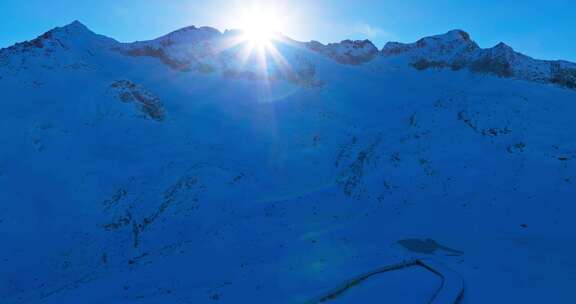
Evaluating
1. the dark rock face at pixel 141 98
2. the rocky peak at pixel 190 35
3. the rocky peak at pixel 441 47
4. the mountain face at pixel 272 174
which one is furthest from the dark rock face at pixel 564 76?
the rocky peak at pixel 190 35

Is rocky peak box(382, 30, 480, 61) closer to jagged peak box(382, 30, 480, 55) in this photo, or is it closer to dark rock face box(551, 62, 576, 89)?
jagged peak box(382, 30, 480, 55)

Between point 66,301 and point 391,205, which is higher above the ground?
point 391,205

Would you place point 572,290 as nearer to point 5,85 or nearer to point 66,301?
point 66,301

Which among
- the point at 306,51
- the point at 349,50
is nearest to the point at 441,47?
the point at 349,50

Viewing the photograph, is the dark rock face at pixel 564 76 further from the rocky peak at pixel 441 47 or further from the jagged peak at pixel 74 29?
the jagged peak at pixel 74 29

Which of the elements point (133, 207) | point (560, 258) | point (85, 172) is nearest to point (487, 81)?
point (560, 258)

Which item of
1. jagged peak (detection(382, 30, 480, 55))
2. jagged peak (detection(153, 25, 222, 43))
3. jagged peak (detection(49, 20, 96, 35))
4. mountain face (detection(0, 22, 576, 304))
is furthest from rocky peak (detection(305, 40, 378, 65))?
jagged peak (detection(49, 20, 96, 35))

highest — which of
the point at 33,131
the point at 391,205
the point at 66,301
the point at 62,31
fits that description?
the point at 62,31

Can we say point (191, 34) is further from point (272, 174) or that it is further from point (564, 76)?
point (564, 76)
